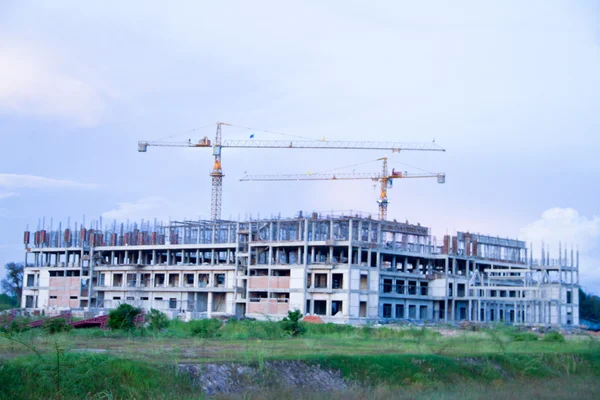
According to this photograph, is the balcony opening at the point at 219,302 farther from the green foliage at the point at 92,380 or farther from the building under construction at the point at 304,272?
the green foliage at the point at 92,380

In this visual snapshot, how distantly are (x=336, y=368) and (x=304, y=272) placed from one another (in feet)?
171

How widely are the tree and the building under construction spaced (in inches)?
1107

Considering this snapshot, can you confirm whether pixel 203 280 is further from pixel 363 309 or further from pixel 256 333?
pixel 256 333

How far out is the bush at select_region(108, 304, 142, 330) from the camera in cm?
4691

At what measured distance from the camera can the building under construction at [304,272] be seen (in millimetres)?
78812

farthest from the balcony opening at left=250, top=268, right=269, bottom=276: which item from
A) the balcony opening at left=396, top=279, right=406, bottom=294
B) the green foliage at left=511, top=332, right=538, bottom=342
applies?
the green foliage at left=511, top=332, right=538, bottom=342

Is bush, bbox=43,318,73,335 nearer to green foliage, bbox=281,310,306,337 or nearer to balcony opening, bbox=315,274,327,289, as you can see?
green foliage, bbox=281,310,306,337

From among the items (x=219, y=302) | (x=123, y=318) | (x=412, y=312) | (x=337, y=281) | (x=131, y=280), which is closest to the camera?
(x=123, y=318)

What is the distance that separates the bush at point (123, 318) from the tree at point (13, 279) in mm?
90077

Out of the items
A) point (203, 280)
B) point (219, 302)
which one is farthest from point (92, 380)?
point (203, 280)

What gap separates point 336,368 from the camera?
27.1m

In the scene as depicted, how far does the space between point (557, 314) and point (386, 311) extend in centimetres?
1797

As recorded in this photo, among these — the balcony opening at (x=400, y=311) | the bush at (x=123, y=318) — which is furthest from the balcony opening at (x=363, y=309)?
the bush at (x=123, y=318)

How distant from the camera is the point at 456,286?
87.1 meters
